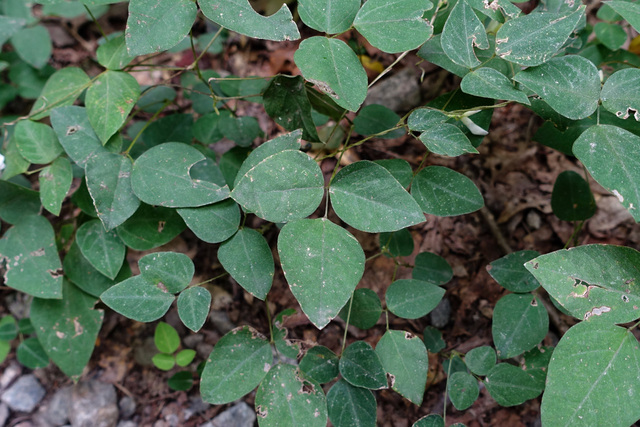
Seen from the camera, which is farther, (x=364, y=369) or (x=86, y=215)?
→ (x=86, y=215)

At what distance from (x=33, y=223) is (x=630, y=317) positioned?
1.62 metres

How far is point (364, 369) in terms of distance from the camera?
3.65 ft

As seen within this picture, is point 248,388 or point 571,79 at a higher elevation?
point 571,79

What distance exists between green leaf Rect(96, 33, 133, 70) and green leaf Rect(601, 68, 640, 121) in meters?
1.26

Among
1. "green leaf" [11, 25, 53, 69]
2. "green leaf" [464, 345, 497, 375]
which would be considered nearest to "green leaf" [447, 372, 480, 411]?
"green leaf" [464, 345, 497, 375]

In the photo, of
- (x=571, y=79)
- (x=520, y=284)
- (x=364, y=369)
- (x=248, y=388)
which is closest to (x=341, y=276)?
(x=364, y=369)

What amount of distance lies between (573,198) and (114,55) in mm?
1452

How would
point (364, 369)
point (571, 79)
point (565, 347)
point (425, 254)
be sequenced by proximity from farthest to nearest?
point (425, 254), point (364, 369), point (571, 79), point (565, 347)

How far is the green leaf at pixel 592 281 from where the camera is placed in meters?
0.89

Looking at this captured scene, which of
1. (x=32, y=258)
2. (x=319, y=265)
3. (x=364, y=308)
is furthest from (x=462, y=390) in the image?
(x=32, y=258)

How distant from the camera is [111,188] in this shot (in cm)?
119

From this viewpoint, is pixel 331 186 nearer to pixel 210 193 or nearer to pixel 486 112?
pixel 210 193

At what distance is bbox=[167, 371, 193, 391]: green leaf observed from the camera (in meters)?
1.51

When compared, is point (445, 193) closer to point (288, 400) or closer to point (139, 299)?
point (288, 400)
